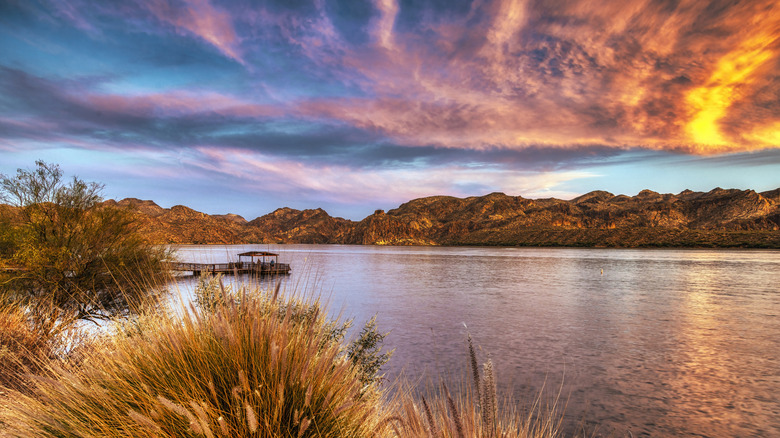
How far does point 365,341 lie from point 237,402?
7875 millimetres

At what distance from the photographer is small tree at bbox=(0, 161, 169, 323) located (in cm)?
1560

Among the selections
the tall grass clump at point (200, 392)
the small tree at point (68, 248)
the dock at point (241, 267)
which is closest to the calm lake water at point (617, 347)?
the tall grass clump at point (200, 392)

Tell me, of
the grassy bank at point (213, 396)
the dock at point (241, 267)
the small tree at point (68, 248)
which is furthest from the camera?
the dock at point (241, 267)

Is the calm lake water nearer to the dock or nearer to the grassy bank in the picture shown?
the grassy bank

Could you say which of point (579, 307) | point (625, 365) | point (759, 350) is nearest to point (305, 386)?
point (625, 365)

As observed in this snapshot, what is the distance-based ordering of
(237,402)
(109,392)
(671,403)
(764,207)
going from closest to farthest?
(237,402) < (109,392) < (671,403) < (764,207)

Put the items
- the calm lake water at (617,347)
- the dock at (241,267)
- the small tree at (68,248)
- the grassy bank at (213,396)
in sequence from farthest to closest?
the dock at (241,267) → the small tree at (68,248) → the calm lake water at (617,347) → the grassy bank at (213,396)

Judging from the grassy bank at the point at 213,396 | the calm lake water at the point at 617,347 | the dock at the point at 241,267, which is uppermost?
the grassy bank at the point at 213,396

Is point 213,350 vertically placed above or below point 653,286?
above

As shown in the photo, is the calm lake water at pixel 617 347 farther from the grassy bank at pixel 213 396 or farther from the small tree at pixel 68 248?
the small tree at pixel 68 248

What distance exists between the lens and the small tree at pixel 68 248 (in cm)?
1560

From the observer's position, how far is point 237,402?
2547 mm

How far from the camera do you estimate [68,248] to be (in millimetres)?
16719

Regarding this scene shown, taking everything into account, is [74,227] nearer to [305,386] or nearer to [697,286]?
[305,386]
